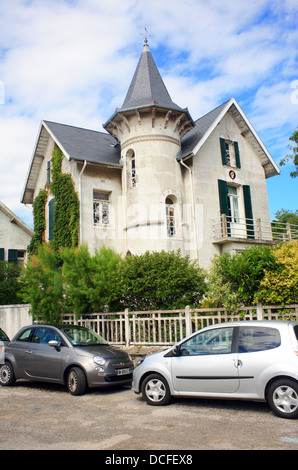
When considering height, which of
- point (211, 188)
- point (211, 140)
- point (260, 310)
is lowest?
point (260, 310)

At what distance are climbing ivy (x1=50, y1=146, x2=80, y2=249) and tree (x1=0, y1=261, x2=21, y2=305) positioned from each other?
289 cm

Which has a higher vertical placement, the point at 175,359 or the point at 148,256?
the point at 148,256

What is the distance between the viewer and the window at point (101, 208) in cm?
1992

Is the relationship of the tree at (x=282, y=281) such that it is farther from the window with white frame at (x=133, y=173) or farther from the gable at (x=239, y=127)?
the window with white frame at (x=133, y=173)

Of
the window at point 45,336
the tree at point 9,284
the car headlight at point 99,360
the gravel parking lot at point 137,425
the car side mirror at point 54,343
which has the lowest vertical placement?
the gravel parking lot at point 137,425

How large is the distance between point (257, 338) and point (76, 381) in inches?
161

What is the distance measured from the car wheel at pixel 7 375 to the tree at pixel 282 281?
6.33 m

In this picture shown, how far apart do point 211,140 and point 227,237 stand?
5.48 metres

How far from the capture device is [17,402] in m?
8.31

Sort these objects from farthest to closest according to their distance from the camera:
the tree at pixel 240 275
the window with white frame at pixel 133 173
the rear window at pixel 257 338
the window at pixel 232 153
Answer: the window at pixel 232 153
the window with white frame at pixel 133 173
the tree at pixel 240 275
the rear window at pixel 257 338

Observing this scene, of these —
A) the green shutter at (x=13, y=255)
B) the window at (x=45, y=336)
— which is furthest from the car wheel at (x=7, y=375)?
the green shutter at (x=13, y=255)

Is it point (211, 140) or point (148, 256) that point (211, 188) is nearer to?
point (211, 140)
